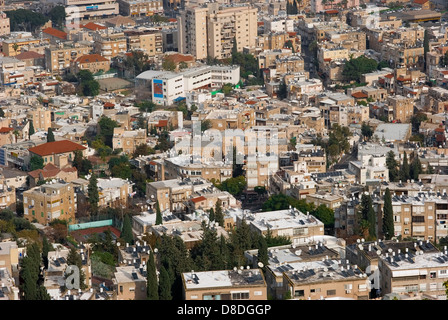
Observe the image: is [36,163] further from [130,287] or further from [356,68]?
[356,68]

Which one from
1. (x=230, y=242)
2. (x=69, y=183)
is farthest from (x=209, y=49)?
(x=230, y=242)

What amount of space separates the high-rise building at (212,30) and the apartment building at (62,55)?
3536 millimetres

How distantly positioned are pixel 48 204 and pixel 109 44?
15.8 m

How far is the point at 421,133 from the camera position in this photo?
77.6 feet

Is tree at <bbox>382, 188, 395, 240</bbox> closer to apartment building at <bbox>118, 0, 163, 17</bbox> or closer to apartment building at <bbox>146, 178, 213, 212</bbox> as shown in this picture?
apartment building at <bbox>146, 178, 213, 212</bbox>

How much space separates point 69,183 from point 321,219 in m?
5.31

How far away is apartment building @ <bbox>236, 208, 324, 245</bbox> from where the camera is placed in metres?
15.8

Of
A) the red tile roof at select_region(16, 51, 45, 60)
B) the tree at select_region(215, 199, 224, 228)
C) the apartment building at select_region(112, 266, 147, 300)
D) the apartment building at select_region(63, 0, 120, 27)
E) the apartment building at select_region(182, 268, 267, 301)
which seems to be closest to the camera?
the apartment building at select_region(182, 268, 267, 301)

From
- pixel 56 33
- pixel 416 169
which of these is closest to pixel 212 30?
pixel 56 33

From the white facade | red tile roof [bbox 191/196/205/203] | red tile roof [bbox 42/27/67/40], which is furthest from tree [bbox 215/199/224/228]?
red tile roof [bbox 42/27/67/40]

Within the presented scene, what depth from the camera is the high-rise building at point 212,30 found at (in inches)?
1275

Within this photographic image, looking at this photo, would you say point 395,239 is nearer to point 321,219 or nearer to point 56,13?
point 321,219

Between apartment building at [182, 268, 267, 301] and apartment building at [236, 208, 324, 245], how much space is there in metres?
3.58
